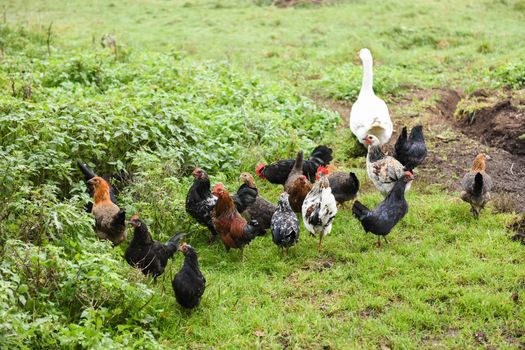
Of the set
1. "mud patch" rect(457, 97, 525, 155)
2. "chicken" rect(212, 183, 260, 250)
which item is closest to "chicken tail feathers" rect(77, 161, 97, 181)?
"chicken" rect(212, 183, 260, 250)

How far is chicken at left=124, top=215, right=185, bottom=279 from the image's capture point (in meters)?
6.71

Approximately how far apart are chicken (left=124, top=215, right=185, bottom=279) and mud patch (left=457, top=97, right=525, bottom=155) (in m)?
6.85

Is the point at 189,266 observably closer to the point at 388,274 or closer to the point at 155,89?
the point at 388,274

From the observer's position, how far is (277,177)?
362 inches

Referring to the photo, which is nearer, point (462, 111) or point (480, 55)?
point (462, 111)

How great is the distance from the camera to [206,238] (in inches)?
324

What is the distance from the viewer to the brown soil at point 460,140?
9.47 metres

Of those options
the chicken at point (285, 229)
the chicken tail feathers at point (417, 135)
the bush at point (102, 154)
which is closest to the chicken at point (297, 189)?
the chicken at point (285, 229)

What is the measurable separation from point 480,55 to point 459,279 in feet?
38.8

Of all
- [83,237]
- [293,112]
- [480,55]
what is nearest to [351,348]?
[83,237]

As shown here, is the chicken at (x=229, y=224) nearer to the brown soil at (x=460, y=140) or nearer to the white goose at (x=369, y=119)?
the white goose at (x=369, y=119)

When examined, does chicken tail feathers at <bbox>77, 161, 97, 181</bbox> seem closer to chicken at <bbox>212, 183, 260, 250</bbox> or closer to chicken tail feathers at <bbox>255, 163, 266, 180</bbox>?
chicken at <bbox>212, 183, 260, 250</bbox>

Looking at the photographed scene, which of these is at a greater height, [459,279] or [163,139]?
[163,139]

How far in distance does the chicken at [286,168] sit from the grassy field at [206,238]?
376 mm
